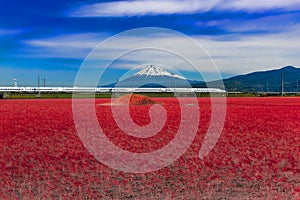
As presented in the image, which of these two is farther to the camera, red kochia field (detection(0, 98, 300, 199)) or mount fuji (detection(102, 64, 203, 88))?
mount fuji (detection(102, 64, 203, 88))

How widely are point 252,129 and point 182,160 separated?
Answer: 23.8ft

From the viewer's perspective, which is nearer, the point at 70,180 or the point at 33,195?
the point at 33,195

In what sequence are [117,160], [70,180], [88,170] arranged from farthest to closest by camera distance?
[117,160], [88,170], [70,180]

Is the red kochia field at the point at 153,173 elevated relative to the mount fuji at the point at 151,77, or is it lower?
lower

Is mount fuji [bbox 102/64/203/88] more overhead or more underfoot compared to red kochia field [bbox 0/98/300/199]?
more overhead

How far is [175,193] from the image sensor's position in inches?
286

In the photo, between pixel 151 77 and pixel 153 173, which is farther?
pixel 151 77

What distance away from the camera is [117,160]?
403 inches

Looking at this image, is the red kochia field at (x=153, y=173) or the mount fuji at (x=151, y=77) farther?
the mount fuji at (x=151, y=77)

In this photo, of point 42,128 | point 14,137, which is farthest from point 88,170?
point 42,128

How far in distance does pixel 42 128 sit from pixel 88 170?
821 cm

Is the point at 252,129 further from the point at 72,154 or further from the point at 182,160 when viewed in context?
the point at 72,154

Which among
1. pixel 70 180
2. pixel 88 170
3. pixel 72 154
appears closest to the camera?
pixel 70 180

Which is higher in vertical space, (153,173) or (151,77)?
(151,77)
